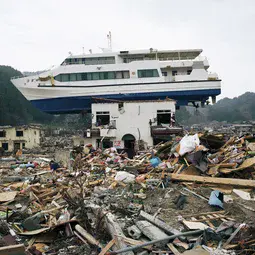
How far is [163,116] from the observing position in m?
23.7

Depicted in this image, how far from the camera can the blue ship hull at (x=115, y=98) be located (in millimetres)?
27250

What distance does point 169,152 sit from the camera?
11.6m

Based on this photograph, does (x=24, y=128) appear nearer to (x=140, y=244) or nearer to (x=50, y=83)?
(x=50, y=83)

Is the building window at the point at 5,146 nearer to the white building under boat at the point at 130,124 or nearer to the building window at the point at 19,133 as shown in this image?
the building window at the point at 19,133

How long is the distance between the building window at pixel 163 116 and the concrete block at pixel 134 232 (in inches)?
735

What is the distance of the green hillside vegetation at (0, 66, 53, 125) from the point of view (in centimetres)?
5959

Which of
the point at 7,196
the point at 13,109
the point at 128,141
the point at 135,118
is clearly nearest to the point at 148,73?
the point at 135,118

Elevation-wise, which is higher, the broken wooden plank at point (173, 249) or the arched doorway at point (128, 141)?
the arched doorway at point (128, 141)

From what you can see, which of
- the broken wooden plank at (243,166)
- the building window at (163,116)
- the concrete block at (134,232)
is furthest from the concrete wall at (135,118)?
the concrete block at (134,232)

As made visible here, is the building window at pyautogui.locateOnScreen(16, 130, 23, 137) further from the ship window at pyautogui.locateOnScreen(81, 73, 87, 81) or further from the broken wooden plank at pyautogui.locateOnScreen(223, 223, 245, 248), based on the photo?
the broken wooden plank at pyautogui.locateOnScreen(223, 223, 245, 248)

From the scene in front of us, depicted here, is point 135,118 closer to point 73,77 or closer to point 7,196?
point 73,77

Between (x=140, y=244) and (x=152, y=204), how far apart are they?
2255 mm

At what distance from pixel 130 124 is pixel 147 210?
16957 mm

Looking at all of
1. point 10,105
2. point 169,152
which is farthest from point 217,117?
point 169,152
